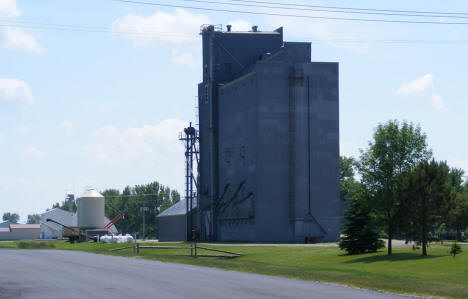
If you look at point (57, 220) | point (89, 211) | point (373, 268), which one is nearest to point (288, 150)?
point (373, 268)

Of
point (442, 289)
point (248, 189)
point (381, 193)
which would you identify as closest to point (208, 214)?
point (248, 189)

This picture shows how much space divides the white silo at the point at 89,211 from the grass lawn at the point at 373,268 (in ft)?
211

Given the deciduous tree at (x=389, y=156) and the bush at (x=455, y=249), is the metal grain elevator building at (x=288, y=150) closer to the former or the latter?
the deciduous tree at (x=389, y=156)

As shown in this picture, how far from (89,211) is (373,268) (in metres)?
85.9

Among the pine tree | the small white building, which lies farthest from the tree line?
the small white building

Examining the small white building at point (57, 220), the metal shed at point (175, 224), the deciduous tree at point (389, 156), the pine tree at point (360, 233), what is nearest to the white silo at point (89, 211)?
the metal shed at point (175, 224)

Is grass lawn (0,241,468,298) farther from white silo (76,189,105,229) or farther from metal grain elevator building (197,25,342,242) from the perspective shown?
white silo (76,189,105,229)

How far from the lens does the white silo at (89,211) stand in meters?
119

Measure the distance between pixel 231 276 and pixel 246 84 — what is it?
178 feet

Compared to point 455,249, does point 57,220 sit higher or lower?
lower

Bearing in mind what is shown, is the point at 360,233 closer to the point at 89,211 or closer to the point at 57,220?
the point at 89,211

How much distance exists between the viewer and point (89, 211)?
11950 centimetres

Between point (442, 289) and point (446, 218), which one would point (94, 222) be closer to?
point (446, 218)

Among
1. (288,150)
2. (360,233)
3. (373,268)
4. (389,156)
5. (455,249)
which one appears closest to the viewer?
(373,268)
